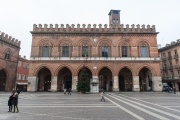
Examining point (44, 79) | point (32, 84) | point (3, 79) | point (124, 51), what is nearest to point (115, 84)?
point (124, 51)

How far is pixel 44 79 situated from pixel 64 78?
14.2 feet

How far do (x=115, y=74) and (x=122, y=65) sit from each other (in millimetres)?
2270

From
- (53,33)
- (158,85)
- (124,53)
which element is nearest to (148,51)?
(124,53)

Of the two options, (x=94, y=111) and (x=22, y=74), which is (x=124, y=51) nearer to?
(x=94, y=111)

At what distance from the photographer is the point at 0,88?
32.6m

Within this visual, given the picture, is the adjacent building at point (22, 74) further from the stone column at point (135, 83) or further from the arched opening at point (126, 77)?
the stone column at point (135, 83)

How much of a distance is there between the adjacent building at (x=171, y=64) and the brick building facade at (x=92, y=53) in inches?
450

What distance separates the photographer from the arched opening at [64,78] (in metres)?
28.6

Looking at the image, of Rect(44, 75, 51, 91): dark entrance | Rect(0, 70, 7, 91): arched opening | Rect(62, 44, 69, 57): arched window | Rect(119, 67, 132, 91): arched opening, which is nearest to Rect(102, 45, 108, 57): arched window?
Rect(119, 67, 132, 91): arched opening

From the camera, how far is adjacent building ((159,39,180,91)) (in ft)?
115

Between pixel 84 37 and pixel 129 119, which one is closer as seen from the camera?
pixel 129 119

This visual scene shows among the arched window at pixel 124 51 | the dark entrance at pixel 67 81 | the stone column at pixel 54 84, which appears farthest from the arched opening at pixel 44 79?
the arched window at pixel 124 51

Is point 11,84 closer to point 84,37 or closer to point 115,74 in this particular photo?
point 84,37

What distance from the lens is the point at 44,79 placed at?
29.5 meters
